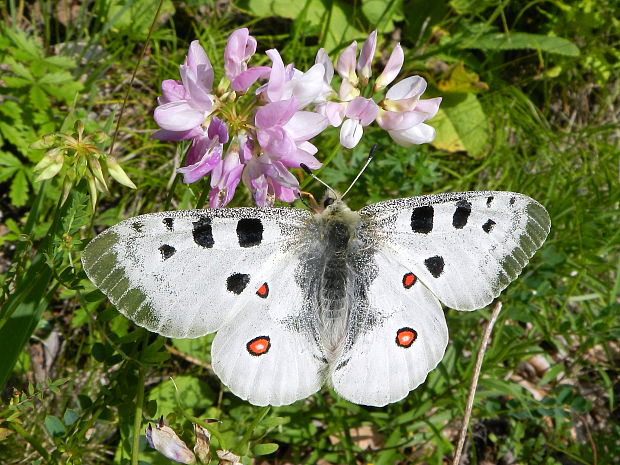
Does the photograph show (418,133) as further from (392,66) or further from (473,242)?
(473,242)

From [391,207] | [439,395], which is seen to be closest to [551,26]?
[439,395]

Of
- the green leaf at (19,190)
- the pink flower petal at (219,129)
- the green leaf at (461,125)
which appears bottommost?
the green leaf at (461,125)

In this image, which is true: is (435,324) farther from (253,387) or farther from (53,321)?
(53,321)

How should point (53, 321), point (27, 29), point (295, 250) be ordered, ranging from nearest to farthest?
point (295, 250), point (53, 321), point (27, 29)

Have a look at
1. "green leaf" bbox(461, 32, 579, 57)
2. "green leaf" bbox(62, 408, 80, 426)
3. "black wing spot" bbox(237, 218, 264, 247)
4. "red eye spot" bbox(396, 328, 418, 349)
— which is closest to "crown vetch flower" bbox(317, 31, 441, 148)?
"black wing spot" bbox(237, 218, 264, 247)

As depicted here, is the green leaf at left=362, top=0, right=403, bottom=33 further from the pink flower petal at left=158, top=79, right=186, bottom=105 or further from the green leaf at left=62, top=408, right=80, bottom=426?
the green leaf at left=62, top=408, right=80, bottom=426

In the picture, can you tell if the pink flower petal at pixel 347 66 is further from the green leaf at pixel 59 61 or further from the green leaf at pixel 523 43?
the green leaf at pixel 523 43

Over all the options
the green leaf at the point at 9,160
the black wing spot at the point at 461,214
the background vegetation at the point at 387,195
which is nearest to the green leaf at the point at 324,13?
the background vegetation at the point at 387,195
